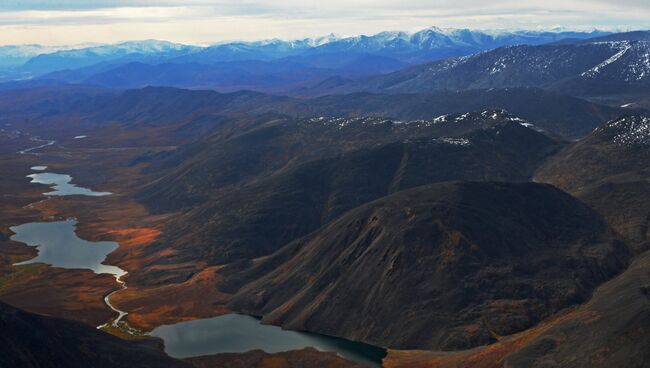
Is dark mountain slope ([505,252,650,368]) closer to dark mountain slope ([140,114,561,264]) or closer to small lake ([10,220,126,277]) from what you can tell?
dark mountain slope ([140,114,561,264])

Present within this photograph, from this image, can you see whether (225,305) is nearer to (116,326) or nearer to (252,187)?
(116,326)

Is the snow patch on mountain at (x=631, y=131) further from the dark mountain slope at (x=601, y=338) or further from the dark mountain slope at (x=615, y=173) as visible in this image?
the dark mountain slope at (x=601, y=338)

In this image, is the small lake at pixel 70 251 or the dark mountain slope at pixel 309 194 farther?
the small lake at pixel 70 251

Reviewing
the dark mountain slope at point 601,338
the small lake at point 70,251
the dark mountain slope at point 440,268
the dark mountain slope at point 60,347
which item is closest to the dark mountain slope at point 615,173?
the dark mountain slope at point 440,268

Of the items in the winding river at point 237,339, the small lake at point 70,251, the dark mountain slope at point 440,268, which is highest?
the dark mountain slope at point 440,268

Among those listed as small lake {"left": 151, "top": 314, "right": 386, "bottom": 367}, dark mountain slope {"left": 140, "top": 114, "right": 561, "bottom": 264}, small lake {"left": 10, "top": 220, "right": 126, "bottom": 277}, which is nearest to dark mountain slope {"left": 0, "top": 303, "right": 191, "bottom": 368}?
small lake {"left": 151, "top": 314, "right": 386, "bottom": 367}

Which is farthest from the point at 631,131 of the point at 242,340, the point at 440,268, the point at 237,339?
the point at 237,339

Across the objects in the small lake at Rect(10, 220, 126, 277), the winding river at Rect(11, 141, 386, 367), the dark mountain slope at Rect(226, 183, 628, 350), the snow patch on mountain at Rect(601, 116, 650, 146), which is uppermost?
the snow patch on mountain at Rect(601, 116, 650, 146)
